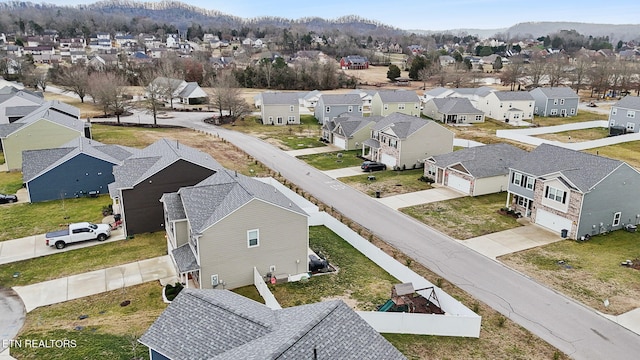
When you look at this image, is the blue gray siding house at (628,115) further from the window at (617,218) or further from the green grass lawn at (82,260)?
the green grass lawn at (82,260)

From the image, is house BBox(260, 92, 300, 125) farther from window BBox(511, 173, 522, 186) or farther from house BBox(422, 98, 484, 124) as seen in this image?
window BBox(511, 173, 522, 186)

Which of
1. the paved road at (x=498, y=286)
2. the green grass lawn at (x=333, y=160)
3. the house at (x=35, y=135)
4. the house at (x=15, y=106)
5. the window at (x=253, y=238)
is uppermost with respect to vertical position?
the house at (x=15, y=106)

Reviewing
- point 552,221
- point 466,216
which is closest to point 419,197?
point 466,216

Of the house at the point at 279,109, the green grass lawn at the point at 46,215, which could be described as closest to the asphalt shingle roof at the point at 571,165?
the green grass lawn at the point at 46,215

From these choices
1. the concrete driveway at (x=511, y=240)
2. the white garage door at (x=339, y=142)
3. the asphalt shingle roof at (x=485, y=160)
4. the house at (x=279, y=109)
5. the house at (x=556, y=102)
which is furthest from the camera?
the house at (x=556, y=102)

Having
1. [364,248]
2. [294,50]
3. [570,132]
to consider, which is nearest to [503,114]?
[570,132]

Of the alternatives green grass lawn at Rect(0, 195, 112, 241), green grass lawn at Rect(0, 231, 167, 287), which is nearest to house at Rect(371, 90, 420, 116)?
green grass lawn at Rect(0, 195, 112, 241)
